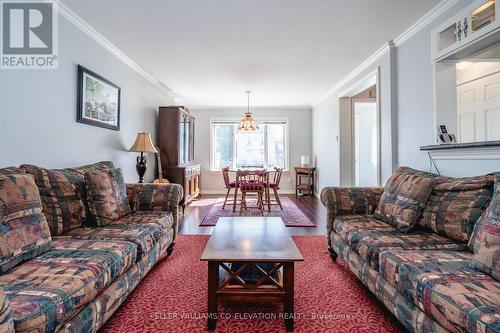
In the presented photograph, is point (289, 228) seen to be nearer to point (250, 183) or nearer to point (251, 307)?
point (250, 183)

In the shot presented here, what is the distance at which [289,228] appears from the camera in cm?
357

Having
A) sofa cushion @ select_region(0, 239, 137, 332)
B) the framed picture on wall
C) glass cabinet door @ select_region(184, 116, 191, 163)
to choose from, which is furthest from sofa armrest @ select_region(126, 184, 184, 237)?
glass cabinet door @ select_region(184, 116, 191, 163)

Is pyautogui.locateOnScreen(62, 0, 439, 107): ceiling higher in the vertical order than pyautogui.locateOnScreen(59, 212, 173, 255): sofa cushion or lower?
higher

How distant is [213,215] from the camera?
433 centimetres

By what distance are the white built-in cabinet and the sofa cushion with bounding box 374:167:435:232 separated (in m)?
1.11

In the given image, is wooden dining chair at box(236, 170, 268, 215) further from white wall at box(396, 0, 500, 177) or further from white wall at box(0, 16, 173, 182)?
white wall at box(396, 0, 500, 177)

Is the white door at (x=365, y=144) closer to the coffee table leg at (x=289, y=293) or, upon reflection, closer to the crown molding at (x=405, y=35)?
the crown molding at (x=405, y=35)

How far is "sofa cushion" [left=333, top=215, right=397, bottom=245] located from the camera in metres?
2.03

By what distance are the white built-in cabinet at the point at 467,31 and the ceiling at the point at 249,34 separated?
29 centimetres

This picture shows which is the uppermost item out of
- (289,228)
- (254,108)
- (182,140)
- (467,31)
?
(254,108)

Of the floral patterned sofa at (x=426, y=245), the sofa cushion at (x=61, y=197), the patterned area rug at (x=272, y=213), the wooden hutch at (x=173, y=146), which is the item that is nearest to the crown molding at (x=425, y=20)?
the floral patterned sofa at (x=426, y=245)

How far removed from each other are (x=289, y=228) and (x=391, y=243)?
195 centimetres

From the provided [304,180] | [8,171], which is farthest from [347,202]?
[304,180]

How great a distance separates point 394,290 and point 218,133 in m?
6.00
